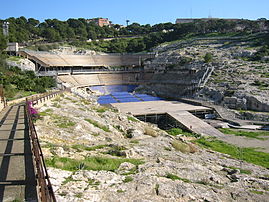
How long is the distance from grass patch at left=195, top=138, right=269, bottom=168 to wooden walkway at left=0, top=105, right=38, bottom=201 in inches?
709

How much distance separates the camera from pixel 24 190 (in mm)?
7539

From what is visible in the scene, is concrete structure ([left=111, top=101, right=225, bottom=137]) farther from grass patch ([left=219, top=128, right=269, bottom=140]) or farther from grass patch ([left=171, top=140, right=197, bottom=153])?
grass patch ([left=171, top=140, right=197, bottom=153])

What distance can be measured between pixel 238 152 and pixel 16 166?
21195mm

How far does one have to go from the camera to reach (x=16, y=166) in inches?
360

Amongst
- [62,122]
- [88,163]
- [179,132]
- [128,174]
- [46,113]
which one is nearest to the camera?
[128,174]

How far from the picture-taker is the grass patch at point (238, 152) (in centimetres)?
2220

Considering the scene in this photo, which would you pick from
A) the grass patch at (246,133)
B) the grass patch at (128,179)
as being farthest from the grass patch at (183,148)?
the grass patch at (246,133)

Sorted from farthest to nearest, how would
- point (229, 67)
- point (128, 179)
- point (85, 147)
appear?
1. point (229, 67)
2. point (85, 147)
3. point (128, 179)

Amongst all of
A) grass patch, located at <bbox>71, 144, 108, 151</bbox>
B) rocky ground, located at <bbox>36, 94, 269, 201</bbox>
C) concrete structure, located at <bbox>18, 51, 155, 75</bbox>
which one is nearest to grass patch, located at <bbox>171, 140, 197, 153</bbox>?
rocky ground, located at <bbox>36, 94, 269, 201</bbox>

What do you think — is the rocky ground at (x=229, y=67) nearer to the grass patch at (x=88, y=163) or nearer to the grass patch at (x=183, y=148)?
the grass patch at (x=183, y=148)

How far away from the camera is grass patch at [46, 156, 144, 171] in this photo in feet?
34.8

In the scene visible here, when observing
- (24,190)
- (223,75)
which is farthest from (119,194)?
(223,75)

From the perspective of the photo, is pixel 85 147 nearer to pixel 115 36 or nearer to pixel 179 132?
pixel 179 132

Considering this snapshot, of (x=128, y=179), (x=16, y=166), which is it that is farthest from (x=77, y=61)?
(x=16, y=166)
